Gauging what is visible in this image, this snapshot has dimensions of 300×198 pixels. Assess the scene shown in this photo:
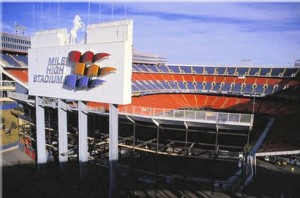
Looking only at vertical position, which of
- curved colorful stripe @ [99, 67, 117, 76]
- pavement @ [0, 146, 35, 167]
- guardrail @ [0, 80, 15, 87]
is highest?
curved colorful stripe @ [99, 67, 117, 76]

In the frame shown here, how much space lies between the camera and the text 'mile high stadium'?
2164cm

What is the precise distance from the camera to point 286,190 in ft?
76.1

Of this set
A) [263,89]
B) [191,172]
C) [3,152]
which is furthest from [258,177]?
[263,89]

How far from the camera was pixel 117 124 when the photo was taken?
2183 centimetres

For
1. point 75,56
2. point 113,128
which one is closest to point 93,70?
point 75,56

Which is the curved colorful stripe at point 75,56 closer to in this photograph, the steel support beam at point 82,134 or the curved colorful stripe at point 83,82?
the curved colorful stripe at point 83,82

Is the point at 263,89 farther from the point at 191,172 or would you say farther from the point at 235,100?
the point at 191,172

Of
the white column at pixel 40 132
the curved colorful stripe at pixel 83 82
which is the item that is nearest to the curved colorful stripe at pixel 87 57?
the curved colorful stripe at pixel 83 82

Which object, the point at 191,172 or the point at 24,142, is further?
the point at 24,142

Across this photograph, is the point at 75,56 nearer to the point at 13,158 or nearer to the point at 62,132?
the point at 62,132

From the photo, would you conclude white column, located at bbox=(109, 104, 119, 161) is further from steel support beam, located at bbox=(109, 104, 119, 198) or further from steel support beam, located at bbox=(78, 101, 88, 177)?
steel support beam, located at bbox=(78, 101, 88, 177)

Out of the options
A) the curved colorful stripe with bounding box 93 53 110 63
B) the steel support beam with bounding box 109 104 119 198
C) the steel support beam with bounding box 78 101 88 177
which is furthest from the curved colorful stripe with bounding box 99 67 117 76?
the steel support beam with bounding box 78 101 88 177

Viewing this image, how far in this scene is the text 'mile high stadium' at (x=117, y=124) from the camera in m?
21.6

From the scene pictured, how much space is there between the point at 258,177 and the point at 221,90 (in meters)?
34.3
